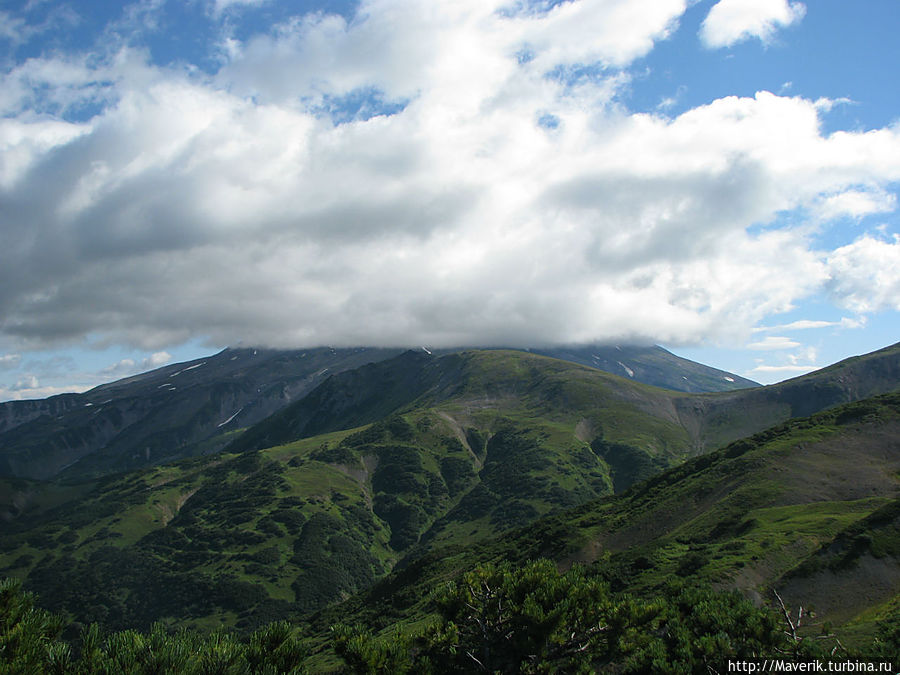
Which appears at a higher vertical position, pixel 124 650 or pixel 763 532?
pixel 124 650

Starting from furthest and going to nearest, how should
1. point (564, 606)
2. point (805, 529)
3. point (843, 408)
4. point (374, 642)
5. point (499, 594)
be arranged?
point (843, 408)
point (805, 529)
point (499, 594)
point (564, 606)
point (374, 642)

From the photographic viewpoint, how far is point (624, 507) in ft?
547

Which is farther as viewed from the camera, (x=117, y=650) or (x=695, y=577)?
(x=695, y=577)

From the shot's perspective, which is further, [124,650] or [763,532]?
[763,532]

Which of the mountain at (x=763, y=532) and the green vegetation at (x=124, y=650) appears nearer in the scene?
the green vegetation at (x=124, y=650)

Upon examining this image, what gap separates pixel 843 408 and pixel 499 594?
190636 millimetres

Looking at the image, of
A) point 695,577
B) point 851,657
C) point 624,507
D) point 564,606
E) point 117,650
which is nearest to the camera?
point 117,650

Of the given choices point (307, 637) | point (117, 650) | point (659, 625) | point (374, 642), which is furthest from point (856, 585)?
point (307, 637)

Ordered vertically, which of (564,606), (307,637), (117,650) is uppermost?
(117,650)

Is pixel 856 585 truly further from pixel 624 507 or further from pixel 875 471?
pixel 624 507

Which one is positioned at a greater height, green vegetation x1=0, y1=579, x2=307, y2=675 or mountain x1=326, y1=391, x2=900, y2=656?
green vegetation x1=0, y1=579, x2=307, y2=675

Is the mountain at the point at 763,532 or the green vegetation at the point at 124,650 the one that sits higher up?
the green vegetation at the point at 124,650

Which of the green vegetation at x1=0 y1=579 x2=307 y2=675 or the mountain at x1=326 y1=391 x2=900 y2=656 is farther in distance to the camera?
the mountain at x1=326 y1=391 x2=900 y2=656

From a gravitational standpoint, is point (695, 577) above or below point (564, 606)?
below
